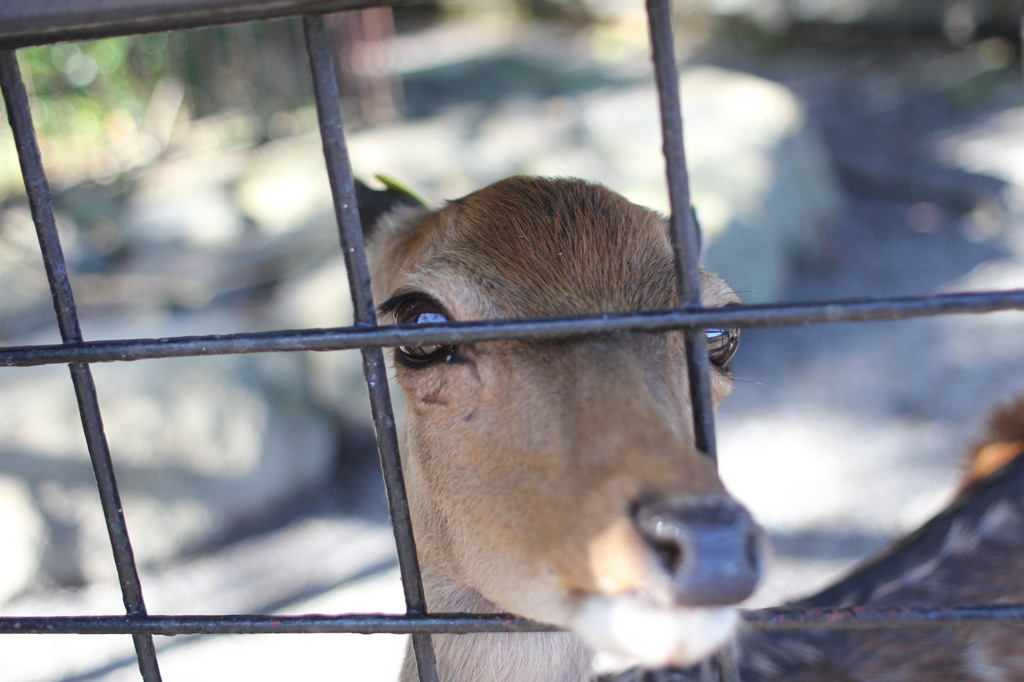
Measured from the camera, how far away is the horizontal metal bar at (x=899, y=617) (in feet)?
4.72

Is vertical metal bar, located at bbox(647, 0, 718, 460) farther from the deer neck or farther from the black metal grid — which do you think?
the deer neck

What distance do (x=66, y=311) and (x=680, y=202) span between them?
1.10 metres

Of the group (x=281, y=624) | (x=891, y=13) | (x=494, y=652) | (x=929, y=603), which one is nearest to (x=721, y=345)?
(x=494, y=652)

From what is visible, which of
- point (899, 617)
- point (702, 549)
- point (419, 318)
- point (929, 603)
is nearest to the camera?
point (702, 549)

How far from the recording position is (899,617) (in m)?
1.44

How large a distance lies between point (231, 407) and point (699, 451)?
4.11m

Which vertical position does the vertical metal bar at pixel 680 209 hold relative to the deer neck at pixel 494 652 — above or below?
above

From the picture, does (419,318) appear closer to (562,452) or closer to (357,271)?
(357,271)

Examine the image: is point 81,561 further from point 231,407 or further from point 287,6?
point 287,6

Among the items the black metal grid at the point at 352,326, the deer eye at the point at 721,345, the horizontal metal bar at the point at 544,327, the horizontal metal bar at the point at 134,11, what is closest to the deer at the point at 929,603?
the deer eye at the point at 721,345

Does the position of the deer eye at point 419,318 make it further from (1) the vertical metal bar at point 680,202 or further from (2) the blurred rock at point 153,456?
(2) the blurred rock at point 153,456

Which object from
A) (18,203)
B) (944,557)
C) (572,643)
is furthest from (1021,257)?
(18,203)

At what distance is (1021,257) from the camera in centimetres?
720

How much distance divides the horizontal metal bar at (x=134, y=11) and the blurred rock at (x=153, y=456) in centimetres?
361
